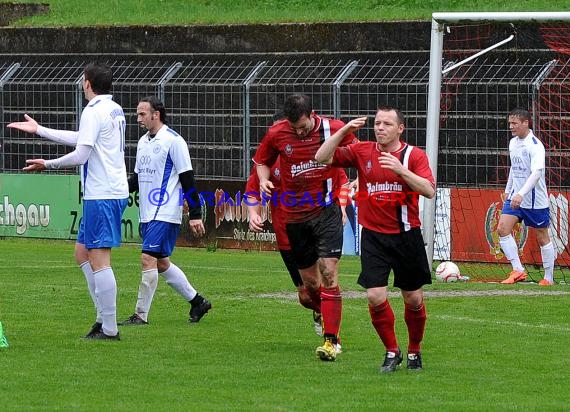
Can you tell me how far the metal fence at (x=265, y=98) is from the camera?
21812 mm

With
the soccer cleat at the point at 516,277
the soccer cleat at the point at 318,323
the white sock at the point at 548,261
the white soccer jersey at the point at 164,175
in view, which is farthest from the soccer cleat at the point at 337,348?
the white sock at the point at 548,261

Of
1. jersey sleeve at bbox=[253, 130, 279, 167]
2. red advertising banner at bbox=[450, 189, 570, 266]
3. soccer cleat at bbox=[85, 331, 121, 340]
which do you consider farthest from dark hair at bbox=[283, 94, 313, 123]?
red advertising banner at bbox=[450, 189, 570, 266]

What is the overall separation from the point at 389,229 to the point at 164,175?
345cm

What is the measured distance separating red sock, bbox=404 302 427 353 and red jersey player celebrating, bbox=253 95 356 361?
3.04ft

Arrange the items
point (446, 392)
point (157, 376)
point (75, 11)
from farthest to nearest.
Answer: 1. point (75, 11)
2. point (157, 376)
3. point (446, 392)

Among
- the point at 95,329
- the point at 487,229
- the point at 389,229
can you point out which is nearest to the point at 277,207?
the point at 95,329

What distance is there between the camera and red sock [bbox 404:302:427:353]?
9930 millimetres

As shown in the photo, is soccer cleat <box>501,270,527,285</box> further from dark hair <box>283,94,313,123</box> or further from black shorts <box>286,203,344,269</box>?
dark hair <box>283,94,313,123</box>

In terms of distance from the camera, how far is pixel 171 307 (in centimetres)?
1449

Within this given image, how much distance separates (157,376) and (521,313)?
17.5 feet

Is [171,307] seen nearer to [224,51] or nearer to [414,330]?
[414,330]

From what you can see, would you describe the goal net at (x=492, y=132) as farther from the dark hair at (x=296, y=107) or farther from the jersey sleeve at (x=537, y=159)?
the dark hair at (x=296, y=107)

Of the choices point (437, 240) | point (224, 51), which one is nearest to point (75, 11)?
point (224, 51)

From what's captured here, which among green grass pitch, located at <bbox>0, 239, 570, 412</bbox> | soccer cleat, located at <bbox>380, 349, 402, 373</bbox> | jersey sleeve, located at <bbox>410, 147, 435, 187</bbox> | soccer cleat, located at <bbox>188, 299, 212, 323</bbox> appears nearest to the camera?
green grass pitch, located at <bbox>0, 239, 570, 412</bbox>
